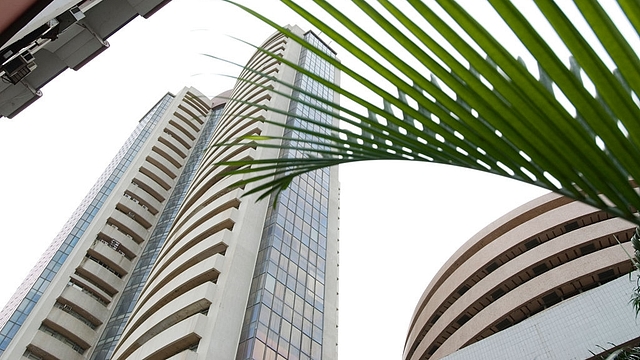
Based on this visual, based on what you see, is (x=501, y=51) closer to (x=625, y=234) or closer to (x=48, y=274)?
(x=625, y=234)

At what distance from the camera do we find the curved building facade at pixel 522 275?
79.8 ft

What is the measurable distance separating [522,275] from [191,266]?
17935 mm

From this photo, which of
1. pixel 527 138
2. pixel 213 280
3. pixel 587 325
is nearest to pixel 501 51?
pixel 527 138

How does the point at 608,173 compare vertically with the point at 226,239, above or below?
below

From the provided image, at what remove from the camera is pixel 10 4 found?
3320mm

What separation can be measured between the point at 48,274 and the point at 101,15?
35903 millimetres

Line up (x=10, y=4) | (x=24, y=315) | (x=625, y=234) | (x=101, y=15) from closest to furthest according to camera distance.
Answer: (x=10, y=4) < (x=101, y=15) < (x=625, y=234) < (x=24, y=315)

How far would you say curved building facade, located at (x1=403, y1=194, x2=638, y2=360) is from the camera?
24.3 meters

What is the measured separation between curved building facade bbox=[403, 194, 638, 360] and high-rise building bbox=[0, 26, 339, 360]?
26.0 ft

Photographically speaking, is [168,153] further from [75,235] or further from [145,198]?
[75,235]

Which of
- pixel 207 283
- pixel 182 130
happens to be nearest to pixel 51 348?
pixel 207 283

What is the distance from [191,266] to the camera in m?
25.9

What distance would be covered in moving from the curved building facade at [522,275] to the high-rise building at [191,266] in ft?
26.0

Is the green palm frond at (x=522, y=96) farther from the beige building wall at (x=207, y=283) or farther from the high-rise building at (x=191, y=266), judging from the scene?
the beige building wall at (x=207, y=283)
